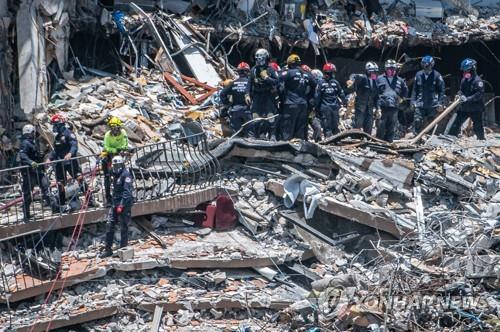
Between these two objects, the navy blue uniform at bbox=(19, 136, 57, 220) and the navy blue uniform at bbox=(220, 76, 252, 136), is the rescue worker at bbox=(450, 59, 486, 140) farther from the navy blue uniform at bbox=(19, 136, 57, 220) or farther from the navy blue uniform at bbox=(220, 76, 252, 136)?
the navy blue uniform at bbox=(19, 136, 57, 220)

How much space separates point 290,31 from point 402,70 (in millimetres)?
3375

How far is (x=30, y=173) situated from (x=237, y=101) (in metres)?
4.07

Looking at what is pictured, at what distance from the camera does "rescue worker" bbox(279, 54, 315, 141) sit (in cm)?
1859

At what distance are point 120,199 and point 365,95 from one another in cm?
567

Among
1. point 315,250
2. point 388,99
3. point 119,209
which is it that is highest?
point 388,99

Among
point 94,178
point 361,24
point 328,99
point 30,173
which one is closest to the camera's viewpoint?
point 30,173

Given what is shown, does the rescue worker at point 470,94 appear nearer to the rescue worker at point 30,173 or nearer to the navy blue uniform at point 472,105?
the navy blue uniform at point 472,105

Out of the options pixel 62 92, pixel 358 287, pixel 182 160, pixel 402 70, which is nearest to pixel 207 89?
pixel 62 92

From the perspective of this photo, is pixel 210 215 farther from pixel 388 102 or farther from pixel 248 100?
pixel 388 102

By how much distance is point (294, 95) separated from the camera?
18.6 metres

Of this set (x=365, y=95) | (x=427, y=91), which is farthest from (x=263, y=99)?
(x=427, y=91)

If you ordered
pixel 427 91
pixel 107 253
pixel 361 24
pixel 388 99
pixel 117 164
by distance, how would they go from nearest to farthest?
pixel 117 164
pixel 107 253
pixel 388 99
pixel 427 91
pixel 361 24

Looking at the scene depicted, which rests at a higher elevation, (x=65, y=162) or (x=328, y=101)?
(x=328, y=101)

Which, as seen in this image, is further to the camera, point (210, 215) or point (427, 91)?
point (427, 91)
